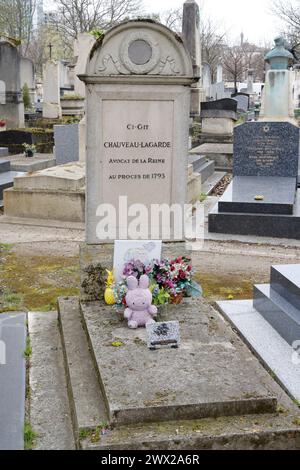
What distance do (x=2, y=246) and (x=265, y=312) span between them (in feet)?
13.7

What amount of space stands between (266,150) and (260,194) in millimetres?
2004

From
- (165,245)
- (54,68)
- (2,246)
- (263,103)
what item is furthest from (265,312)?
(54,68)

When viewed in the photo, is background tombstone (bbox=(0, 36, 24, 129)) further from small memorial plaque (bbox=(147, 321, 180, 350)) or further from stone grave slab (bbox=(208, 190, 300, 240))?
Result: small memorial plaque (bbox=(147, 321, 180, 350))

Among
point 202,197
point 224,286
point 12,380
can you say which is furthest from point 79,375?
point 202,197

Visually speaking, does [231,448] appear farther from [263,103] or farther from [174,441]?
[263,103]

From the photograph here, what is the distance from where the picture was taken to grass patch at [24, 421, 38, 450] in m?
3.26

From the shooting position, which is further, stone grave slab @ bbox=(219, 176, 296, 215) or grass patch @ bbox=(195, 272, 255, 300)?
stone grave slab @ bbox=(219, 176, 296, 215)

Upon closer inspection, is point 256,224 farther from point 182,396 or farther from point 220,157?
point 220,157

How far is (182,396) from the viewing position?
3344 millimetres

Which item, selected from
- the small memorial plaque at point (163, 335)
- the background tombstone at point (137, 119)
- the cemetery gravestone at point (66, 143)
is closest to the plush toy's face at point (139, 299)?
the small memorial plaque at point (163, 335)

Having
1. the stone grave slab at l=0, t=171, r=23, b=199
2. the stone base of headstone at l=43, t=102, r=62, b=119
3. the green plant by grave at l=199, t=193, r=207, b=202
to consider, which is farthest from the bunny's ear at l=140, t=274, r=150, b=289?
the stone base of headstone at l=43, t=102, r=62, b=119

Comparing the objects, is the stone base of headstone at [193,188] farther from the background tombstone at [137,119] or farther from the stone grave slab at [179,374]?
the stone grave slab at [179,374]

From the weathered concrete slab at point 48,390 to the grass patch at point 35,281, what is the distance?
1.90ft

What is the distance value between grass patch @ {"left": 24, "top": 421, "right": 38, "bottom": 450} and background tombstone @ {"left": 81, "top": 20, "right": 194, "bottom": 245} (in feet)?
6.54
